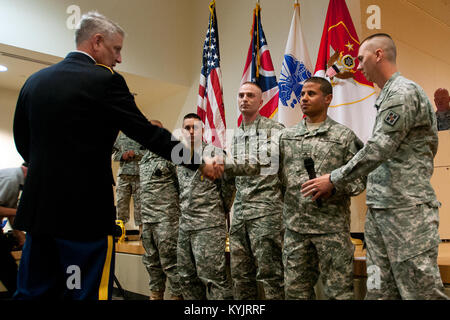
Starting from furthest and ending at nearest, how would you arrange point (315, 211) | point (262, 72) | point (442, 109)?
→ point (262, 72), point (442, 109), point (315, 211)

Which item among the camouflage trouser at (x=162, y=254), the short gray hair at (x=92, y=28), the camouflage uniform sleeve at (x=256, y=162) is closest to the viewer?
the short gray hair at (x=92, y=28)

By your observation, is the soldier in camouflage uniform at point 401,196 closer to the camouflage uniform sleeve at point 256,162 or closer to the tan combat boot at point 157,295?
the camouflage uniform sleeve at point 256,162

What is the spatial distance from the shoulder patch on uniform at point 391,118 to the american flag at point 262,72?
2204mm

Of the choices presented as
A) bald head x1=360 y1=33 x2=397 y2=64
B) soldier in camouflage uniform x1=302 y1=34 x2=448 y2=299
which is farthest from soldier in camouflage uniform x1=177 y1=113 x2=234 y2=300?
bald head x1=360 y1=33 x2=397 y2=64

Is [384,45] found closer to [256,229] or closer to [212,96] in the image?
[256,229]

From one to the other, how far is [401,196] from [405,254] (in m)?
0.25

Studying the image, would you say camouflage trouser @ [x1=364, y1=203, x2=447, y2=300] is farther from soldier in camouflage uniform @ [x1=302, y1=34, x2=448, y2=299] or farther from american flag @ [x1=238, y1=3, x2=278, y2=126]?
american flag @ [x1=238, y1=3, x2=278, y2=126]

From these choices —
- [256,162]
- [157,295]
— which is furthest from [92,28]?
[157,295]

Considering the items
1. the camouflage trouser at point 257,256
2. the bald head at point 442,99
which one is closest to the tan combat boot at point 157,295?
the camouflage trouser at point 257,256

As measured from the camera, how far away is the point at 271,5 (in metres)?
5.25

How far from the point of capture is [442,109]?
4.10m

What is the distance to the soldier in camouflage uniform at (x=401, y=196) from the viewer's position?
1.73 m
